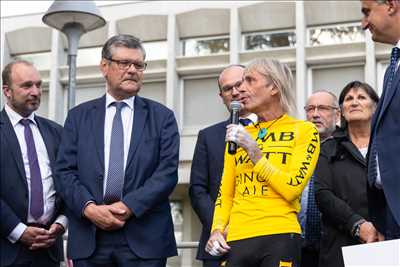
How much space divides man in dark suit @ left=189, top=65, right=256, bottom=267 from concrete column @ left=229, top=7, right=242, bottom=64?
15.8 m

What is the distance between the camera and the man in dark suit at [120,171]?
4.23m

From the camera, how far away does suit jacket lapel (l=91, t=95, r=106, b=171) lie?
443 cm

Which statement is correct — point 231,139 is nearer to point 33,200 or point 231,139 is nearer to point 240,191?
point 240,191

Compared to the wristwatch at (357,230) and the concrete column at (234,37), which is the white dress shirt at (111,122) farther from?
the concrete column at (234,37)

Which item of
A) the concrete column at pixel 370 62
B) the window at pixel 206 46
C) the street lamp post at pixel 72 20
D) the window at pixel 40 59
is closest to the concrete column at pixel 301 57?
the concrete column at pixel 370 62

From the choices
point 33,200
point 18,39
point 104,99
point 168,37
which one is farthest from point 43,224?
point 18,39

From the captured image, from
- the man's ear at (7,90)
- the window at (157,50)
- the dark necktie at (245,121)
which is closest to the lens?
the dark necktie at (245,121)

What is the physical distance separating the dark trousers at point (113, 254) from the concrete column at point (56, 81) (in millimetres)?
18434

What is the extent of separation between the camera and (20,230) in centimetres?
461

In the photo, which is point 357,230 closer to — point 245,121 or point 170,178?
point 245,121

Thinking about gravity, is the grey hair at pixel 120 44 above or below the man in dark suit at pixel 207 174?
above

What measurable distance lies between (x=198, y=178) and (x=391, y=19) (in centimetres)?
201

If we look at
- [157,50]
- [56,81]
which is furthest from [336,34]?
[56,81]

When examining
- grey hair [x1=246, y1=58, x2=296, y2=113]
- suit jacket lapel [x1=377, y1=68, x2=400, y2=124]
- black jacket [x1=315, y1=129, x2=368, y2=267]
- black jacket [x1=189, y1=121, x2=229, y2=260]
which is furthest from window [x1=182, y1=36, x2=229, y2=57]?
suit jacket lapel [x1=377, y1=68, x2=400, y2=124]
